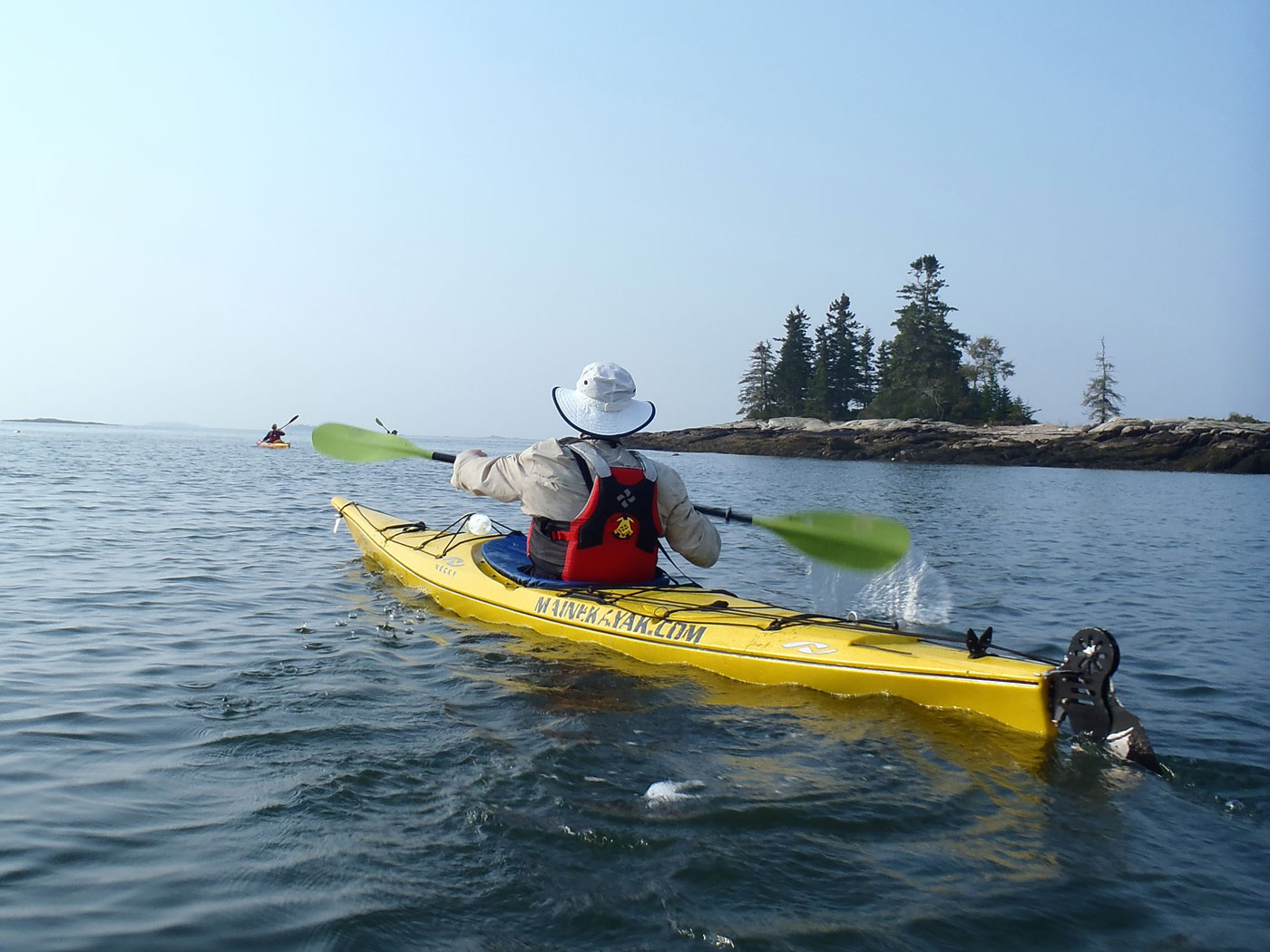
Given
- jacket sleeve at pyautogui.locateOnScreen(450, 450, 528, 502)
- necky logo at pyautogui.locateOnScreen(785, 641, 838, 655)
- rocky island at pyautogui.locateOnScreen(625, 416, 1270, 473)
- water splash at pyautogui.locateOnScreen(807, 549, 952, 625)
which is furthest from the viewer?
rocky island at pyautogui.locateOnScreen(625, 416, 1270, 473)

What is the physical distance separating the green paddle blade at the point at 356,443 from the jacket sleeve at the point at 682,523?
2.85 metres

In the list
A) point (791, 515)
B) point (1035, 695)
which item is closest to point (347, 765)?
point (1035, 695)

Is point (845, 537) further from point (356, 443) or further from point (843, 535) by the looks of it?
point (356, 443)

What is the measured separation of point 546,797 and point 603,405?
292 centimetres

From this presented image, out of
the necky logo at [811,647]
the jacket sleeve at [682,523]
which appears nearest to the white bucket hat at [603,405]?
the jacket sleeve at [682,523]

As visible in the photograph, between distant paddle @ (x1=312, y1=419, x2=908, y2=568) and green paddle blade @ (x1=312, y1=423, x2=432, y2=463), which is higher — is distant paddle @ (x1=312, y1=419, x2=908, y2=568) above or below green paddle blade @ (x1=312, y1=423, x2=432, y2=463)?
below

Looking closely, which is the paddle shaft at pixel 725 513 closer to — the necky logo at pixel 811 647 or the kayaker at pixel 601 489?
the kayaker at pixel 601 489

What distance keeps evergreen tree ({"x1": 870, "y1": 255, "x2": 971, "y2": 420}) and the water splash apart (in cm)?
5127

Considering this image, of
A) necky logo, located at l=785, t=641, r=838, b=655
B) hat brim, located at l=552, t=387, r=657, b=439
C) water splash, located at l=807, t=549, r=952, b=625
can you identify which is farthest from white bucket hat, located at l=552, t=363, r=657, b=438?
water splash, located at l=807, t=549, r=952, b=625

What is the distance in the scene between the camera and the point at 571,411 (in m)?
5.72

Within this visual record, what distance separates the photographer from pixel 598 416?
5.69 m

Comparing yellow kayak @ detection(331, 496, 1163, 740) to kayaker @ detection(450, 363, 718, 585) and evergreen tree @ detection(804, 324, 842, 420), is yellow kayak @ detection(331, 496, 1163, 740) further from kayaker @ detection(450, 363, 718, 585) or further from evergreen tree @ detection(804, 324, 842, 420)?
evergreen tree @ detection(804, 324, 842, 420)

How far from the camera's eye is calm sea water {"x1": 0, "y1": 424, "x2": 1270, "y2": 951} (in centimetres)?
253

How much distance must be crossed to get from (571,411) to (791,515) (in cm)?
180
